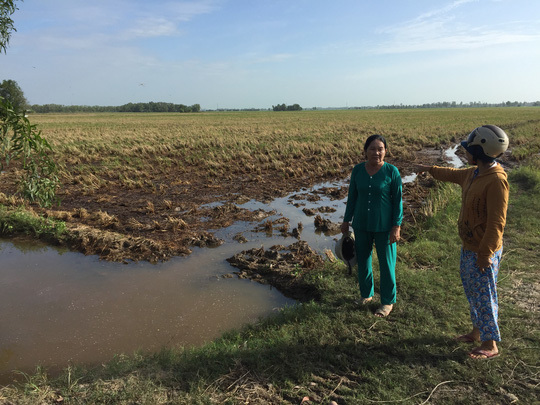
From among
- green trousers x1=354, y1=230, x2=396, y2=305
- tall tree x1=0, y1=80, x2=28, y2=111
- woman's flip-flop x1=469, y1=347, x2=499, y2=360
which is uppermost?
tall tree x1=0, y1=80, x2=28, y2=111

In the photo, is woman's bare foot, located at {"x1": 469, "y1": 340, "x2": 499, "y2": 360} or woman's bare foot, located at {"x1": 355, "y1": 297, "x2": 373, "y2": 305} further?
woman's bare foot, located at {"x1": 355, "y1": 297, "x2": 373, "y2": 305}

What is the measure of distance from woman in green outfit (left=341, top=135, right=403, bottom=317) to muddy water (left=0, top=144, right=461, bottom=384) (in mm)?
1490

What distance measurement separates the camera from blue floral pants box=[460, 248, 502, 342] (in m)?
3.00

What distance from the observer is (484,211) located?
9.68ft

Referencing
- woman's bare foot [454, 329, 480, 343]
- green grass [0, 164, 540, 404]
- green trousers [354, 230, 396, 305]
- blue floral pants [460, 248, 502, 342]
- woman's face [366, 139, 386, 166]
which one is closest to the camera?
green grass [0, 164, 540, 404]

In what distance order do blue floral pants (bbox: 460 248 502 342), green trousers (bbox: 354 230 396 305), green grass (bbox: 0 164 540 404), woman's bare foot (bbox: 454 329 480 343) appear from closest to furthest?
1. green grass (bbox: 0 164 540 404)
2. blue floral pants (bbox: 460 248 502 342)
3. woman's bare foot (bbox: 454 329 480 343)
4. green trousers (bbox: 354 230 396 305)

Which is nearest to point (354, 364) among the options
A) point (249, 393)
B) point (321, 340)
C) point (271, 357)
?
point (321, 340)

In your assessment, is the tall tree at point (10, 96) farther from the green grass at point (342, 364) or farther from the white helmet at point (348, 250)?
the white helmet at point (348, 250)

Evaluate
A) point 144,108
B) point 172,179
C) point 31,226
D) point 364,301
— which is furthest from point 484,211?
point 144,108

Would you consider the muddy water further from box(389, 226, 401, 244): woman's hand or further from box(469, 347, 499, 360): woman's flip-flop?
box(469, 347, 499, 360): woman's flip-flop

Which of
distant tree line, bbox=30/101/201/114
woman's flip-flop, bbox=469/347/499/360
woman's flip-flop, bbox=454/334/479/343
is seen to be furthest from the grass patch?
distant tree line, bbox=30/101/201/114

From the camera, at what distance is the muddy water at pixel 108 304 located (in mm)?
3984

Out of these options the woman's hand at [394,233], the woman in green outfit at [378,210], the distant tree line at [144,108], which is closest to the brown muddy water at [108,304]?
the woman in green outfit at [378,210]

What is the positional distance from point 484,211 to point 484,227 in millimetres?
142
